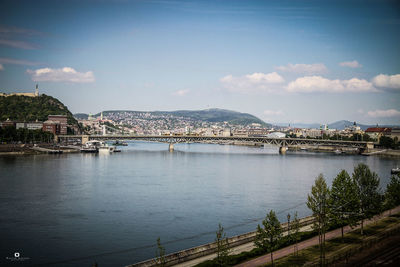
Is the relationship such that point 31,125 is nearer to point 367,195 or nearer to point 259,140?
point 259,140

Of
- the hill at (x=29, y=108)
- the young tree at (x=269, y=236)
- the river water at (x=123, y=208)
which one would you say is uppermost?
the hill at (x=29, y=108)

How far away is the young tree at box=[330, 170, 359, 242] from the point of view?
19594 millimetres

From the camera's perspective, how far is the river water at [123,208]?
19312 millimetres

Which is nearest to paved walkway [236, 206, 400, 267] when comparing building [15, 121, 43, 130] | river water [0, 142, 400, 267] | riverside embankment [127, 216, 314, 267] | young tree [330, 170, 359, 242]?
young tree [330, 170, 359, 242]

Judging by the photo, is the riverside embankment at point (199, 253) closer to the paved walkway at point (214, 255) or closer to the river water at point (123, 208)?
the paved walkway at point (214, 255)

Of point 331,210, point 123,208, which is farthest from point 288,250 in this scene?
point 123,208

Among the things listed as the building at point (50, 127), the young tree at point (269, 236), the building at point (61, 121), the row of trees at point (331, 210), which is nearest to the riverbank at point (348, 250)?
the row of trees at point (331, 210)

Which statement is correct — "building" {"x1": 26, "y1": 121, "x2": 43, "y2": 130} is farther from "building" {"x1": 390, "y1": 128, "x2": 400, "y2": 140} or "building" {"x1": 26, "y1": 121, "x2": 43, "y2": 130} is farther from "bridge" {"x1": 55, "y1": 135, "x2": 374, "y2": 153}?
"building" {"x1": 390, "y1": 128, "x2": 400, "y2": 140}

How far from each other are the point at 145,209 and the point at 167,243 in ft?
25.8

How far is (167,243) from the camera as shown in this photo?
66.3 ft

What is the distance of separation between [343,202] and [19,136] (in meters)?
70.7

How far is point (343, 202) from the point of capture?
20.1 m

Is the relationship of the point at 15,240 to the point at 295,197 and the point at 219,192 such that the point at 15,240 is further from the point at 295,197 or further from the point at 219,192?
the point at 295,197

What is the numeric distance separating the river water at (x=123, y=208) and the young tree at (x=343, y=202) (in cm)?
485
